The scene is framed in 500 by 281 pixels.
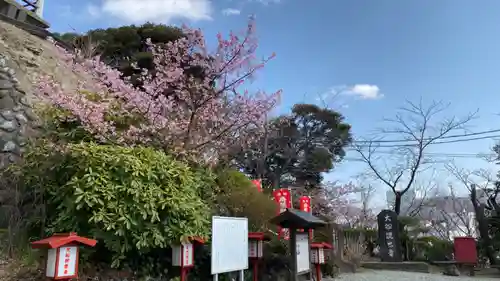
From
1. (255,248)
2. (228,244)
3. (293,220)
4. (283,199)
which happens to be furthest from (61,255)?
(283,199)

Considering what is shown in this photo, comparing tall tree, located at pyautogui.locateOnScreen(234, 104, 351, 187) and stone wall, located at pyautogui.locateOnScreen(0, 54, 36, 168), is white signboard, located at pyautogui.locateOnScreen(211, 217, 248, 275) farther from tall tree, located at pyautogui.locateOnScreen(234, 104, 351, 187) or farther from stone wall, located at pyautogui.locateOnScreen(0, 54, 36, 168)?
tall tree, located at pyautogui.locateOnScreen(234, 104, 351, 187)

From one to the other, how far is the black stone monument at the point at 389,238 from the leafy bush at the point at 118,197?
32.7 ft

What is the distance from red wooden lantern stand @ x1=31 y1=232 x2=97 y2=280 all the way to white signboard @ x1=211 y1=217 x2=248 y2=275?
1549 mm

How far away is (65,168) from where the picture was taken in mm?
4977

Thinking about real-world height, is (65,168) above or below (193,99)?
below

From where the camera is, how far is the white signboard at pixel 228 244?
447 cm

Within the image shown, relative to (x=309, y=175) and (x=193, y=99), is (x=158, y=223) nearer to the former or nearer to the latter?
(x=193, y=99)

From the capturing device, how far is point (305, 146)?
61.8 ft

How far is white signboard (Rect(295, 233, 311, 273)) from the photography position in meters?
5.92

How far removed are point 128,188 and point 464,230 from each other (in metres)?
21.4

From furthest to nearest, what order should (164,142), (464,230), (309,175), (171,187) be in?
(464,230) → (309,175) → (164,142) → (171,187)

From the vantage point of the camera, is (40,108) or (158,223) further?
(40,108)

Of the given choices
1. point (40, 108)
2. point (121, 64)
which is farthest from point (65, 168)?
point (121, 64)

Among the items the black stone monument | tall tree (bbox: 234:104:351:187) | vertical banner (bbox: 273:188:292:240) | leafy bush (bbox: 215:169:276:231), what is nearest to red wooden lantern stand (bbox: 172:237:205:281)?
leafy bush (bbox: 215:169:276:231)
